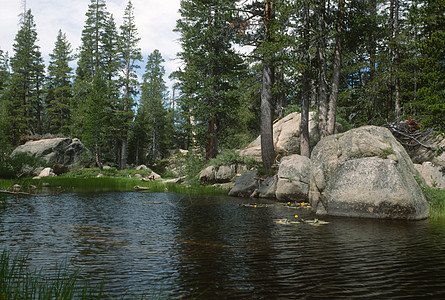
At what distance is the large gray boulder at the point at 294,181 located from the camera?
41.8 ft

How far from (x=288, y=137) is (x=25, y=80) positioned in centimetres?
3961

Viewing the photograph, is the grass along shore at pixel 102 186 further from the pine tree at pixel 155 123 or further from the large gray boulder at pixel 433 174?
the pine tree at pixel 155 123

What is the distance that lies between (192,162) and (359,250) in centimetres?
1710

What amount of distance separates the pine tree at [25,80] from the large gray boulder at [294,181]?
3793 centimetres

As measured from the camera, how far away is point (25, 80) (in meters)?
41.2

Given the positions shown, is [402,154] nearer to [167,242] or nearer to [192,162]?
[167,242]

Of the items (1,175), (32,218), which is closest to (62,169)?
(1,175)

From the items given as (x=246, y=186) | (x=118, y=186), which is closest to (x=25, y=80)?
(x=118, y=186)

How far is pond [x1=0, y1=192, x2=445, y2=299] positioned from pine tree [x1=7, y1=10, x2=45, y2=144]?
37033mm

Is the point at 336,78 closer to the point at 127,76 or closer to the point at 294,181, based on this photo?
the point at 294,181

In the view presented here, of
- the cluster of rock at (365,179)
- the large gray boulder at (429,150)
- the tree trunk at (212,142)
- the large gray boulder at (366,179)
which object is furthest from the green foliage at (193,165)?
the large gray boulder at (429,150)

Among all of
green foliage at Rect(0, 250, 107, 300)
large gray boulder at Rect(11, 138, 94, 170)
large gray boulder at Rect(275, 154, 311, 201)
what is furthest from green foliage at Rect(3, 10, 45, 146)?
green foliage at Rect(0, 250, 107, 300)

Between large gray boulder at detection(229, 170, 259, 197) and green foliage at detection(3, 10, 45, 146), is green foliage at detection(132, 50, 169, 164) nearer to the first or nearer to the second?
green foliage at detection(3, 10, 45, 146)

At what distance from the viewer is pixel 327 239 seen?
6039 mm
